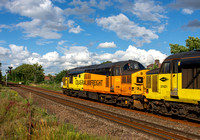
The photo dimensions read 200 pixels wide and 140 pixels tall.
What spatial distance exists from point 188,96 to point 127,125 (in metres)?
3.64

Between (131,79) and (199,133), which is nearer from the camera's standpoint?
(199,133)

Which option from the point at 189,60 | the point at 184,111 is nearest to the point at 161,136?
the point at 184,111

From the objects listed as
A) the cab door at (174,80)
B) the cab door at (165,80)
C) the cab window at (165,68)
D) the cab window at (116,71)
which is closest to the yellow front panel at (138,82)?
the cab window at (116,71)

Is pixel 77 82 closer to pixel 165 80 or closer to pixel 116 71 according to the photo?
pixel 116 71

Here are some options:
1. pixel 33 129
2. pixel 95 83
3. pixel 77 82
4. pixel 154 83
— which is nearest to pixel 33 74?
pixel 77 82

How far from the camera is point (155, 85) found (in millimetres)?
11383

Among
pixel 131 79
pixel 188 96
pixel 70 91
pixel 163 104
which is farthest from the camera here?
pixel 70 91

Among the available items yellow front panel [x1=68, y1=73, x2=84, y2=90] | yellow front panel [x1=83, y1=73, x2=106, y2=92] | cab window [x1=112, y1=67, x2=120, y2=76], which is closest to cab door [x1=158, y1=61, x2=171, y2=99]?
cab window [x1=112, y1=67, x2=120, y2=76]

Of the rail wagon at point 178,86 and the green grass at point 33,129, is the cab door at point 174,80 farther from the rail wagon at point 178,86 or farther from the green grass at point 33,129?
the green grass at point 33,129

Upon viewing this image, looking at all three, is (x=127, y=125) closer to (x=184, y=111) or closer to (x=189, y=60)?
(x=184, y=111)

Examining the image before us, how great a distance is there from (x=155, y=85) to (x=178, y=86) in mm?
1895

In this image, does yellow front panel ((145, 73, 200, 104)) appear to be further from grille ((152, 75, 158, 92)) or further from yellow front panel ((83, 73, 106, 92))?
yellow front panel ((83, 73, 106, 92))

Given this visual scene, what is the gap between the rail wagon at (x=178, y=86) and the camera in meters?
8.97

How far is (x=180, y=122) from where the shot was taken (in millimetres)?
9820
